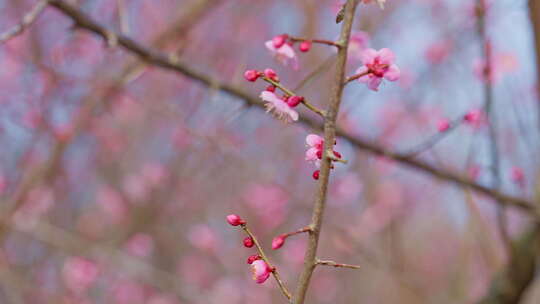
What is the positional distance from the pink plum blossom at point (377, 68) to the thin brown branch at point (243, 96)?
44.2 inches

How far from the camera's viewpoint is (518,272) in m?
2.62

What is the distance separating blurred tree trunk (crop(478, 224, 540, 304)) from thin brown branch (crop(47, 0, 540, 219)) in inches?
5.3

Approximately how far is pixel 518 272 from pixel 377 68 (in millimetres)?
1908

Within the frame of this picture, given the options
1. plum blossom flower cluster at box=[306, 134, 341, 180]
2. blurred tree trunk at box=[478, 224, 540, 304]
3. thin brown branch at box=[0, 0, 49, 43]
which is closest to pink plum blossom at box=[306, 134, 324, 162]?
plum blossom flower cluster at box=[306, 134, 341, 180]

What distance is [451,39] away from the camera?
4090 mm

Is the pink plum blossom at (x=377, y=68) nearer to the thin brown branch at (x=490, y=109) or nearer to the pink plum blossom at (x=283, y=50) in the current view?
the pink plum blossom at (x=283, y=50)

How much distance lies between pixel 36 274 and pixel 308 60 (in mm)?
2947

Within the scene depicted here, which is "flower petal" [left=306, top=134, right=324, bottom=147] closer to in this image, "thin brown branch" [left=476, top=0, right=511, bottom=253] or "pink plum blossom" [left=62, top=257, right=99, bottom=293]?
"thin brown branch" [left=476, top=0, right=511, bottom=253]

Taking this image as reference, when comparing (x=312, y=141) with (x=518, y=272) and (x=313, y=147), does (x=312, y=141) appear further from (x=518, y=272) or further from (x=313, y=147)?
(x=518, y=272)

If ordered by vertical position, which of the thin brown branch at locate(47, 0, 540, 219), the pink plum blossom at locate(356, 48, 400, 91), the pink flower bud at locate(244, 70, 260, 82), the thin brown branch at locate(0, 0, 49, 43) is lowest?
the thin brown branch at locate(47, 0, 540, 219)

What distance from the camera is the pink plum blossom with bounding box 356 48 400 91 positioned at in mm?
1101


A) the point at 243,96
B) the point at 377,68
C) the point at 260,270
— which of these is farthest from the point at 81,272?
the point at 377,68

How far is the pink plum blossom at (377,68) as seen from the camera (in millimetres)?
1101

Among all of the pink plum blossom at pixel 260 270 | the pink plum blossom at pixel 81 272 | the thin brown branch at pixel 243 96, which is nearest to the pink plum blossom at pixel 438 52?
the thin brown branch at pixel 243 96
